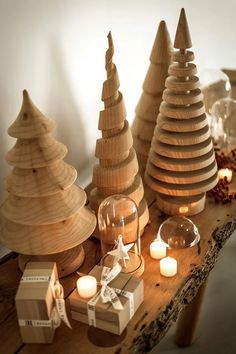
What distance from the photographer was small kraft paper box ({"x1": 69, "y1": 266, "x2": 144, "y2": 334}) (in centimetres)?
74

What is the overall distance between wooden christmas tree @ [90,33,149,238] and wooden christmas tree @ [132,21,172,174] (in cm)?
23

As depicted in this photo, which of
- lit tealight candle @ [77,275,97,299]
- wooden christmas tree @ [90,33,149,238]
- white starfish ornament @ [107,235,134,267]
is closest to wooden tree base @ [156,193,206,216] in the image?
wooden christmas tree @ [90,33,149,238]

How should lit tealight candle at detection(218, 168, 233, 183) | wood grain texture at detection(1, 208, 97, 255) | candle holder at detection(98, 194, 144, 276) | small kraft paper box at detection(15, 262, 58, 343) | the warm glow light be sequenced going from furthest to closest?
lit tealight candle at detection(218, 168, 233, 183) < the warm glow light < candle holder at detection(98, 194, 144, 276) < wood grain texture at detection(1, 208, 97, 255) < small kraft paper box at detection(15, 262, 58, 343)

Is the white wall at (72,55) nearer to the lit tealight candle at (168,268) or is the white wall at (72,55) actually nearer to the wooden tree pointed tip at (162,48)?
the wooden tree pointed tip at (162,48)

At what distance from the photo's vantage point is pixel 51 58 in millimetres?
976

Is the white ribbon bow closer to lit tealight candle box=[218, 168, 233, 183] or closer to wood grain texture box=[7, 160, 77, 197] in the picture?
wood grain texture box=[7, 160, 77, 197]

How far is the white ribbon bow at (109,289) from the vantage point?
0.74 meters

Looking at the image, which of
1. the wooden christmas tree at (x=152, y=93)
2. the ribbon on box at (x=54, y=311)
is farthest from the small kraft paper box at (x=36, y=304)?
the wooden christmas tree at (x=152, y=93)

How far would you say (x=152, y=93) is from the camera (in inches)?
44.4

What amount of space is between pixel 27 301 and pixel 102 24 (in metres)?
0.72

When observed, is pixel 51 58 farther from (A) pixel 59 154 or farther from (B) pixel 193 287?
(B) pixel 193 287

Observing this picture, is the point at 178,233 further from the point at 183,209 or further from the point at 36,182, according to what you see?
the point at 36,182

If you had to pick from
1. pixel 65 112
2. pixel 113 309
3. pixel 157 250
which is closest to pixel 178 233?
pixel 157 250

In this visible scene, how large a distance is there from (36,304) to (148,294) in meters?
0.23
